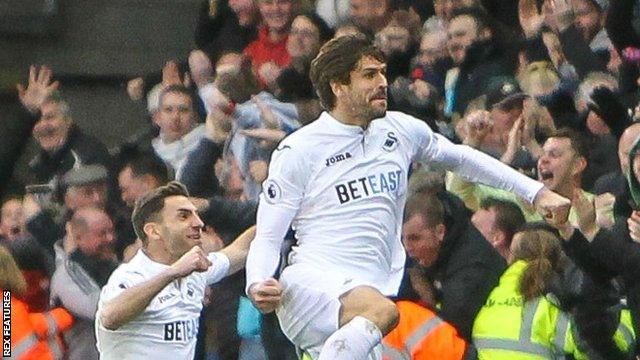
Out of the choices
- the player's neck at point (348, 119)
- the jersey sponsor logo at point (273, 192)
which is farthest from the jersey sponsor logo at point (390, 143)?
the jersey sponsor logo at point (273, 192)

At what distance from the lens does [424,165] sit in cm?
1344

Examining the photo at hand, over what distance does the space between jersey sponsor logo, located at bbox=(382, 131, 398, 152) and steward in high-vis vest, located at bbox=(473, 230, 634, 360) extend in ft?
4.40

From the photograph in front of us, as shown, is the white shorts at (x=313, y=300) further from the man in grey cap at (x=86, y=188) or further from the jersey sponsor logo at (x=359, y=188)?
the man in grey cap at (x=86, y=188)

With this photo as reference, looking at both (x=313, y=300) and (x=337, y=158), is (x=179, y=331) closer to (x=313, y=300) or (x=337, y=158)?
(x=313, y=300)

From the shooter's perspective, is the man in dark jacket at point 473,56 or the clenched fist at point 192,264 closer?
the clenched fist at point 192,264

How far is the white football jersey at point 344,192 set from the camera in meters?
11.2

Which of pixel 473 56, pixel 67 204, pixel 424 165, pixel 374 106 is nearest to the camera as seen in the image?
pixel 374 106

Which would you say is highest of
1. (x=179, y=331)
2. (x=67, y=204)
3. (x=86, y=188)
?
(x=179, y=331)

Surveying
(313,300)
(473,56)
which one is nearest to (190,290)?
(313,300)

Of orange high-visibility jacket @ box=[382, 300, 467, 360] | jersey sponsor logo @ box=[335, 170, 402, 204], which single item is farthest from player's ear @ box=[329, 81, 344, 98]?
orange high-visibility jacket @ box=[382, 300, 467, 360]

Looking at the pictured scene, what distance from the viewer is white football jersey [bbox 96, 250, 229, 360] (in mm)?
12008

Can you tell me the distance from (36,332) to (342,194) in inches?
131

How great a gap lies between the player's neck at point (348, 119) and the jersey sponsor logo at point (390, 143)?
0.11 m

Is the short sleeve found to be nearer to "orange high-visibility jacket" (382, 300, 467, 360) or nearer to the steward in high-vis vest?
"orange high-visibility jacket" (382, 300, 467, 360)
